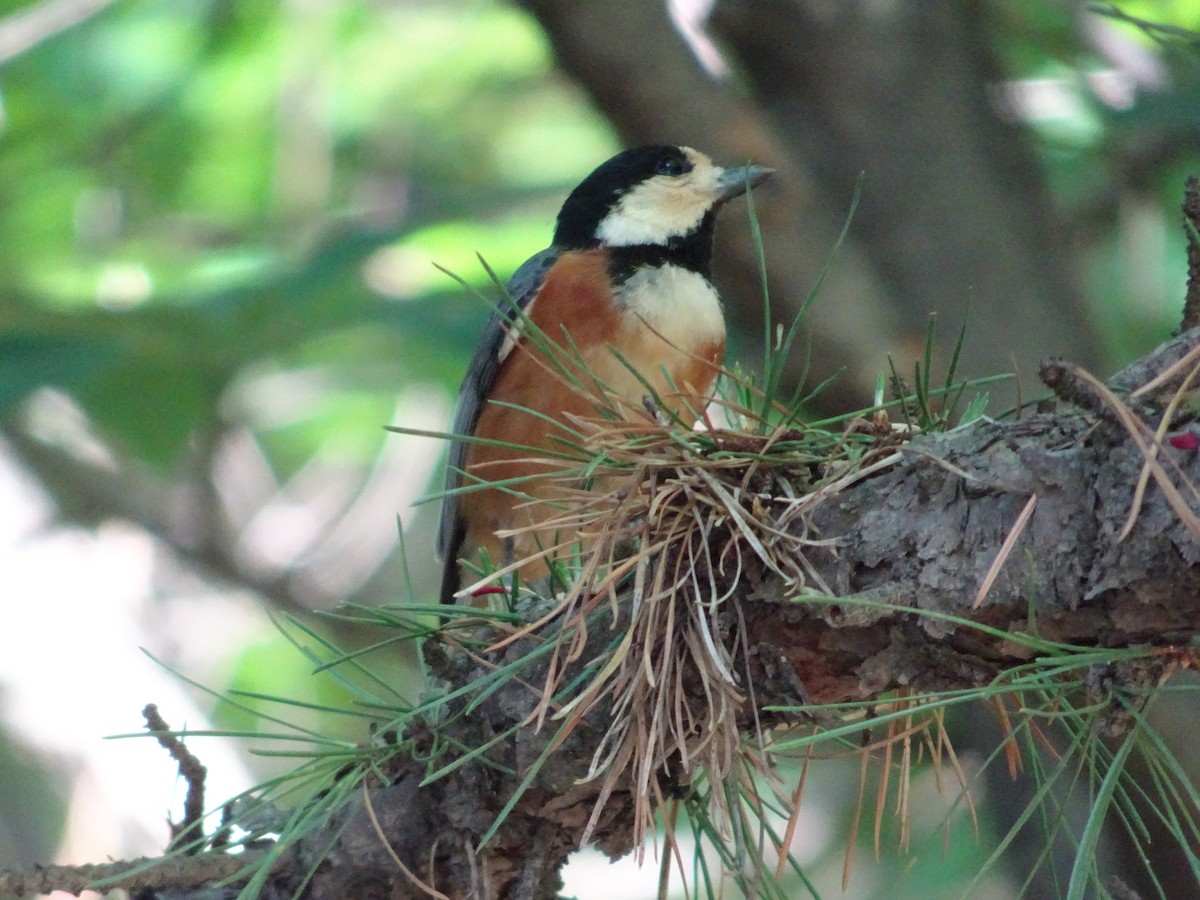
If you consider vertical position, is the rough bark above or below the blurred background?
below

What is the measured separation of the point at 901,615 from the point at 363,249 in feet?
13.6

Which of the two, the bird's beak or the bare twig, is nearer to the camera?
the bare twig

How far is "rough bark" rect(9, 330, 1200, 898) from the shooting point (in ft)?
4.55

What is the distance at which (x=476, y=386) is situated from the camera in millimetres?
3830

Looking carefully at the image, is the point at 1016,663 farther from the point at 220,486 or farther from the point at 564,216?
the point at 220,486

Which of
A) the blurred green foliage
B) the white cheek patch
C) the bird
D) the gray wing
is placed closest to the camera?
the bird

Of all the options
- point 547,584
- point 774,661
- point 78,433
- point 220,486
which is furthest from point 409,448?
point 774,661

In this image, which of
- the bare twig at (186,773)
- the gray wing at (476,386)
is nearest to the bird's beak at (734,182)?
the gray wing at (476,386)

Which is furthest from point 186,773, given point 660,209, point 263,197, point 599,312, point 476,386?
point 263,197

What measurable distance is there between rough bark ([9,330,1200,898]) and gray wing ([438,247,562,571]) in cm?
176

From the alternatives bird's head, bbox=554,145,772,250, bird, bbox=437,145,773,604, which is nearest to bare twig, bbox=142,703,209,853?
bird, bbox=437,145,773,604

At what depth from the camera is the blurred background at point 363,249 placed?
4.55 m

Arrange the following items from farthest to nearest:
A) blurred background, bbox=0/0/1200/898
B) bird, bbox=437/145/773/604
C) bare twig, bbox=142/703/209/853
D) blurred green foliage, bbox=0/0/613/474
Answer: blurred green foliage, bbox=0/0/613/474
blurred background, bbox=0/0/1200/898
bird, bbox=437/145/773/604
bare twig, bbox=142/703/209/853

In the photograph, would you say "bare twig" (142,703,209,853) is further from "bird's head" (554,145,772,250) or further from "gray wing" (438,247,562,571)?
"bird's head" (554,145,772,250)
